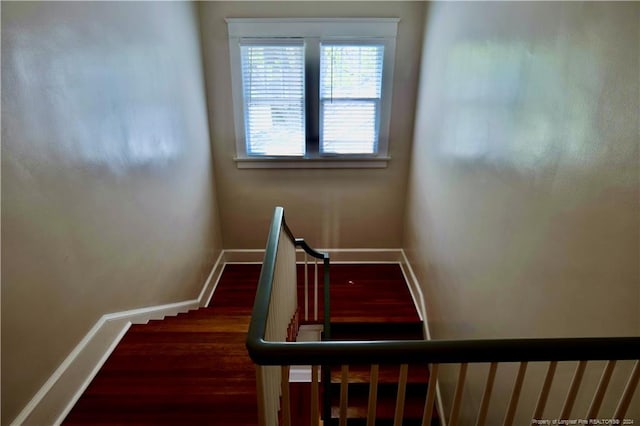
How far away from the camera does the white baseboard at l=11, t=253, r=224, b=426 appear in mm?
1396

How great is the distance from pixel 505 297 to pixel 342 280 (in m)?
2.45

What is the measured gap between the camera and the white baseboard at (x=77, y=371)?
4.58 feet

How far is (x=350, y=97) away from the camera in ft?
12.0

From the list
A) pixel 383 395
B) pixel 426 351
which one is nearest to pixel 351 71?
pixel 383 395

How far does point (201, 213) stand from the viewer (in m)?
3.51

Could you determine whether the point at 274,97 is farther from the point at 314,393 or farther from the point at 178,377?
the point at 314,393

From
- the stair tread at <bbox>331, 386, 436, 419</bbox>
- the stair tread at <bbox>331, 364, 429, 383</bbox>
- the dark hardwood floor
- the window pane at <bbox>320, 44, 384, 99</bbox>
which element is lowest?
the stair tread at <bbox>331, 386, 436, 419</bbox>

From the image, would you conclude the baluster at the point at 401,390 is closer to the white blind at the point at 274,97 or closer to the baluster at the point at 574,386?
the baluster at the point at 574,386

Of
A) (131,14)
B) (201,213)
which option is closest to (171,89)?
(131,14)

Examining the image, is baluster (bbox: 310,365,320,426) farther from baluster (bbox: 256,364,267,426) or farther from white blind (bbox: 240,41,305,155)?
white blind (bbox: 240,41,305,155)

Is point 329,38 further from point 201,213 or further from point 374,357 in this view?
point 374,357

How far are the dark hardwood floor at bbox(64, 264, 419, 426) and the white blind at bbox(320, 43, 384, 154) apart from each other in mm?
2105

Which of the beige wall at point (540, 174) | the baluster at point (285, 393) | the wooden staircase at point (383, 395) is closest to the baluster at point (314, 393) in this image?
the baluster at point (285, 393)

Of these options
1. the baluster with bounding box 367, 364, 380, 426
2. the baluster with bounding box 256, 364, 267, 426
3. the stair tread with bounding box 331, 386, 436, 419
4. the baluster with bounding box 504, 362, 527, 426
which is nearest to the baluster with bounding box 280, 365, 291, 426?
the baluster with bounding box 256, 364, 267, 426
